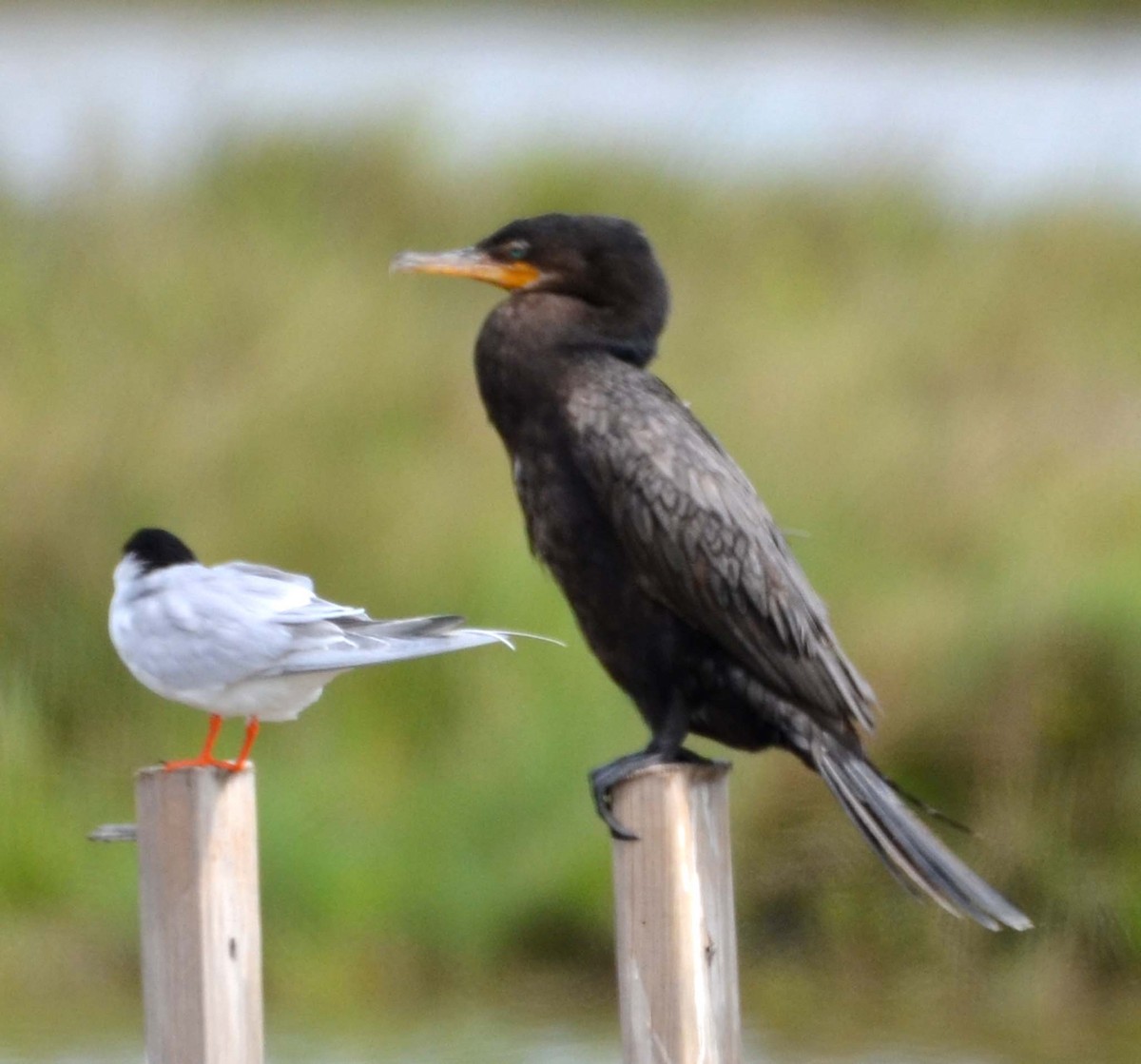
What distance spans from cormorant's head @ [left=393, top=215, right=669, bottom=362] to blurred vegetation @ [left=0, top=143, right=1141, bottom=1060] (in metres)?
1.99

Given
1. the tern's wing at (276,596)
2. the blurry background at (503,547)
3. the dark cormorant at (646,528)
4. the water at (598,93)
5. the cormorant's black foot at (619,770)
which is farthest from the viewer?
the water at (598,93)

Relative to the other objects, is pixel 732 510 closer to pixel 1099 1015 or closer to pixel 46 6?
pixel 1099 1015

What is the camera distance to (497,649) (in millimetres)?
6449

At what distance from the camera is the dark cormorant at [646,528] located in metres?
4.05

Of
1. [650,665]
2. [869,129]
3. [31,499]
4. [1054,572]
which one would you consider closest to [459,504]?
[31,499]

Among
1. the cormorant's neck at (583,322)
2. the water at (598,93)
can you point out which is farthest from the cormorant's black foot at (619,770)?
the water at (598,93)

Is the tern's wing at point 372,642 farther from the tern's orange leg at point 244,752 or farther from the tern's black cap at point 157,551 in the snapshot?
the tern's black cap at point 157,551

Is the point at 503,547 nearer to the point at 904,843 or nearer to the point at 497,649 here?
the point at 497,649

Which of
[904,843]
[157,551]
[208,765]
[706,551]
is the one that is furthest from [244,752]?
[904,843]

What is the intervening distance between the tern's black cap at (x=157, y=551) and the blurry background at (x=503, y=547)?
7.26ft

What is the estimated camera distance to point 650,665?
4148mm

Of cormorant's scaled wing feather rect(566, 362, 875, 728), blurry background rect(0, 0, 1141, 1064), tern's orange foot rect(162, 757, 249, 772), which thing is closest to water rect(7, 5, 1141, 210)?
blurry background rect(0, 0, 1141, 1064)

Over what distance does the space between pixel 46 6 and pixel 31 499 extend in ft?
23.3

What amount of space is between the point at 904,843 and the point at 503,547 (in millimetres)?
2975
